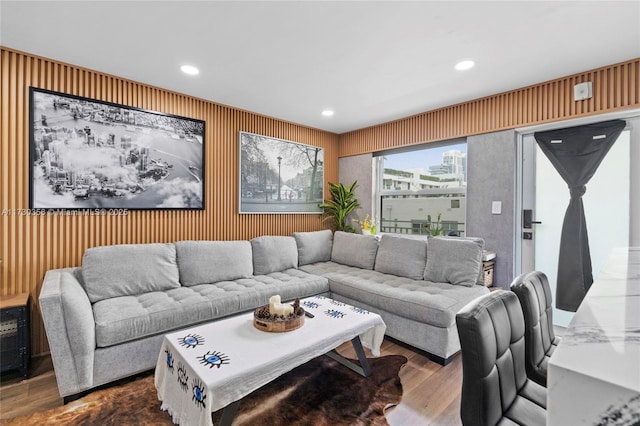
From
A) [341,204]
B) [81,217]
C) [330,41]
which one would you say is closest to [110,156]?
[81,217]

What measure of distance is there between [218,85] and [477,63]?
97.9 inches

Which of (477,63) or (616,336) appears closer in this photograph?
(616,336)

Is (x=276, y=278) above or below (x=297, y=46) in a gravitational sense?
below

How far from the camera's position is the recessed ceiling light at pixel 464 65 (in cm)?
253

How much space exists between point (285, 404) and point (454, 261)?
2.05 meters

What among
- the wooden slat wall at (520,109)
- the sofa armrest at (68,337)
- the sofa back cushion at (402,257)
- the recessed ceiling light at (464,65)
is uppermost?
the recessed ceiling light at (464,65)

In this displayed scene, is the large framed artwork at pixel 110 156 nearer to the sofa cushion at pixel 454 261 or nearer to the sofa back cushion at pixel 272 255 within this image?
the sofa back cushion at pixel 272 255

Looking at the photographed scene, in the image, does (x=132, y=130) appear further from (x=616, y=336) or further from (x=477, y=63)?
(x=616, y=336)

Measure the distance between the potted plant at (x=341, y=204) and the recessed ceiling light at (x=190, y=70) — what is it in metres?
2.58

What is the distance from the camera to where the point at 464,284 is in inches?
111

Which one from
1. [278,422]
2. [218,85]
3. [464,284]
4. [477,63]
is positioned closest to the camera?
[278,422]

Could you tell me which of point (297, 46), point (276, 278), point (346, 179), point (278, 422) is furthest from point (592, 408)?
point (346, 179)

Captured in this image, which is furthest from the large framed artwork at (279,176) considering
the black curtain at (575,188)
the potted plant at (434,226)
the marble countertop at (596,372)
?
the marble countertop at (596,372)

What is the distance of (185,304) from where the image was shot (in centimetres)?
236
